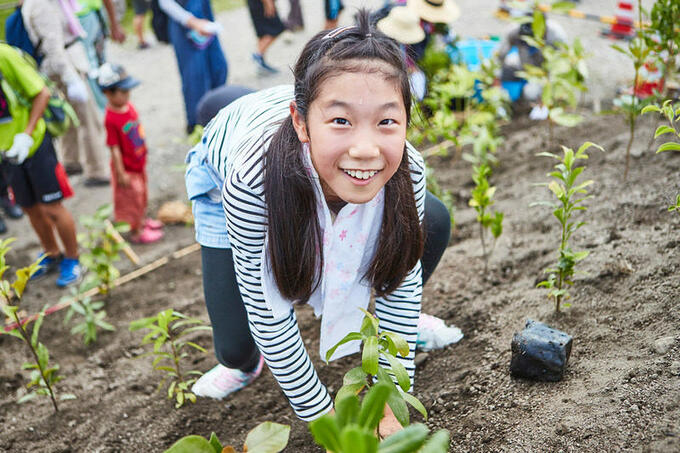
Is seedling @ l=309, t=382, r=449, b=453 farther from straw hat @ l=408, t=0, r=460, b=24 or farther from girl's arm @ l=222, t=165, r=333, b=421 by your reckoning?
straw hat @ l=408, t=0, r=460, b=24

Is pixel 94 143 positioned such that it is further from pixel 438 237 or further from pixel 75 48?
pixel 438 237

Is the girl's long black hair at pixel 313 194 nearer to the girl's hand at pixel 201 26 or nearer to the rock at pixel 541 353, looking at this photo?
the rock at pixel 541 353

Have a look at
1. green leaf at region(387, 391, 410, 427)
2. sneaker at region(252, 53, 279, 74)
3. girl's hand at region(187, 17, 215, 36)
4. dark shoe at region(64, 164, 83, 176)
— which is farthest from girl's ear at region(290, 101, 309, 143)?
sneaker at region(252, 53, 279, 74)

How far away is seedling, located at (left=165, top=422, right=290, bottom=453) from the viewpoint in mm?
1282

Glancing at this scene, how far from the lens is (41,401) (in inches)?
96.5

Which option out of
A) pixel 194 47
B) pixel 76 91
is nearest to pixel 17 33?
pixel 76 91

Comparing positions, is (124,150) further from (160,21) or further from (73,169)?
(160,21)

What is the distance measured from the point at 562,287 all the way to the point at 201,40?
3256 millimetres

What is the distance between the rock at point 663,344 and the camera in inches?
67.9

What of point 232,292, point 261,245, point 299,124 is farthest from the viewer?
point 232,292

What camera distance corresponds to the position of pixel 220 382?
2283 mm

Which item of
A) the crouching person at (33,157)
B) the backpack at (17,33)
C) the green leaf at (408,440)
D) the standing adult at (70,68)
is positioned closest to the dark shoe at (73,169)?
the standing adult at (70,68)

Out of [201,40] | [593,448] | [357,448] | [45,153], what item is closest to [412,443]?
[357,448]

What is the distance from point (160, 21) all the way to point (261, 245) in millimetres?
3684
